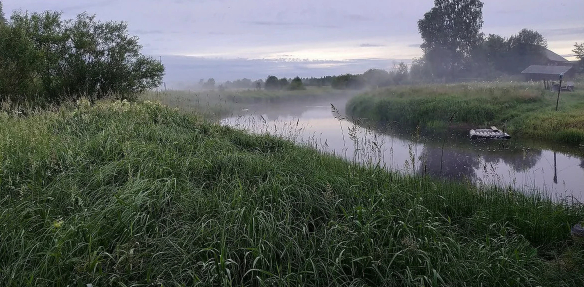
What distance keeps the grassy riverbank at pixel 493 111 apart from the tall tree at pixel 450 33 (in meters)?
25.5

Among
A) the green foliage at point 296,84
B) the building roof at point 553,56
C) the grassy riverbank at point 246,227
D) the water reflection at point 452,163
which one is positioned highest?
the building roof at point 553,56

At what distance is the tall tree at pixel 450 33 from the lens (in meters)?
45.3

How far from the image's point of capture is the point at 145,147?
5820mm

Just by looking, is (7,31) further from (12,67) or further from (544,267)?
(544,267)

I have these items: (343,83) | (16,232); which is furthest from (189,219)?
(343,83)

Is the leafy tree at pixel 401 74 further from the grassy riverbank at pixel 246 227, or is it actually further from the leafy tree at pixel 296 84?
the grassy riverbank at pixel 246 227

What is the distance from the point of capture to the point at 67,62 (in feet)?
44.5

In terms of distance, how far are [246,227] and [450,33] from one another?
47.8 metres

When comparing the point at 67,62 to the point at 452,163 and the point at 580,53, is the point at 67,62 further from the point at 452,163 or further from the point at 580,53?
the point at 580,53

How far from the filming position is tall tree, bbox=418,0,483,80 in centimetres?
4528

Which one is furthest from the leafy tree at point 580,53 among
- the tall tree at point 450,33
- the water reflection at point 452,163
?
the water reflection at point 452,163

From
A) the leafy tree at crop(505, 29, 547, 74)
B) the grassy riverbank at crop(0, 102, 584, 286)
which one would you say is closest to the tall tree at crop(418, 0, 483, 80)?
the leafy tree at crop(505, 29, 547, 74)

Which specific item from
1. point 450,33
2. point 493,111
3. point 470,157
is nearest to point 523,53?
point 450,33

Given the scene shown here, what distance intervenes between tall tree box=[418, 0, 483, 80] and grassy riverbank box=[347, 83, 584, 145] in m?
25.5
